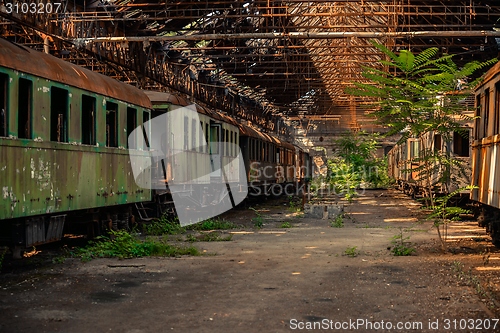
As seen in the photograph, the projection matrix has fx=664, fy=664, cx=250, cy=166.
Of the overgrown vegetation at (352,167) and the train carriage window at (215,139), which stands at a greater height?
the train carriage window at (215,139)

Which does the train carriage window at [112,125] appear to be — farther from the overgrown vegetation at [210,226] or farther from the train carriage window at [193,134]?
the train carriage window at [193,134]

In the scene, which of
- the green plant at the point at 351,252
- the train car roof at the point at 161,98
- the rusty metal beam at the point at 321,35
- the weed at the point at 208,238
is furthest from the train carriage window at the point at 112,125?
the rusty metal beam at the point at 321,35

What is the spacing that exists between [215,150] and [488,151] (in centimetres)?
1236

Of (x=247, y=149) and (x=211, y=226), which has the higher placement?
(x=247, y=149)

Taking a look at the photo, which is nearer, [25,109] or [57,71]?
[25,109]

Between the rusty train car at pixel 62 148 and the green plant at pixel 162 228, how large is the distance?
66 cm

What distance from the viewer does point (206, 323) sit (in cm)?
664

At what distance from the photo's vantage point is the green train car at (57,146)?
9.10 meters

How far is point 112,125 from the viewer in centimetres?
1369

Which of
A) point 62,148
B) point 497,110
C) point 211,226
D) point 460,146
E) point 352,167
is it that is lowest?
point 211,226

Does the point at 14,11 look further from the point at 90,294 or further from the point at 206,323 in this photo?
the point at 206,323

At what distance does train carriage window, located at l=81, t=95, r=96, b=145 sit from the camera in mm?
12297

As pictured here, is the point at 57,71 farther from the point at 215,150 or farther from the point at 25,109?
the point at 215,150

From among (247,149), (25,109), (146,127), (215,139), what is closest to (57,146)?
(25,109)
